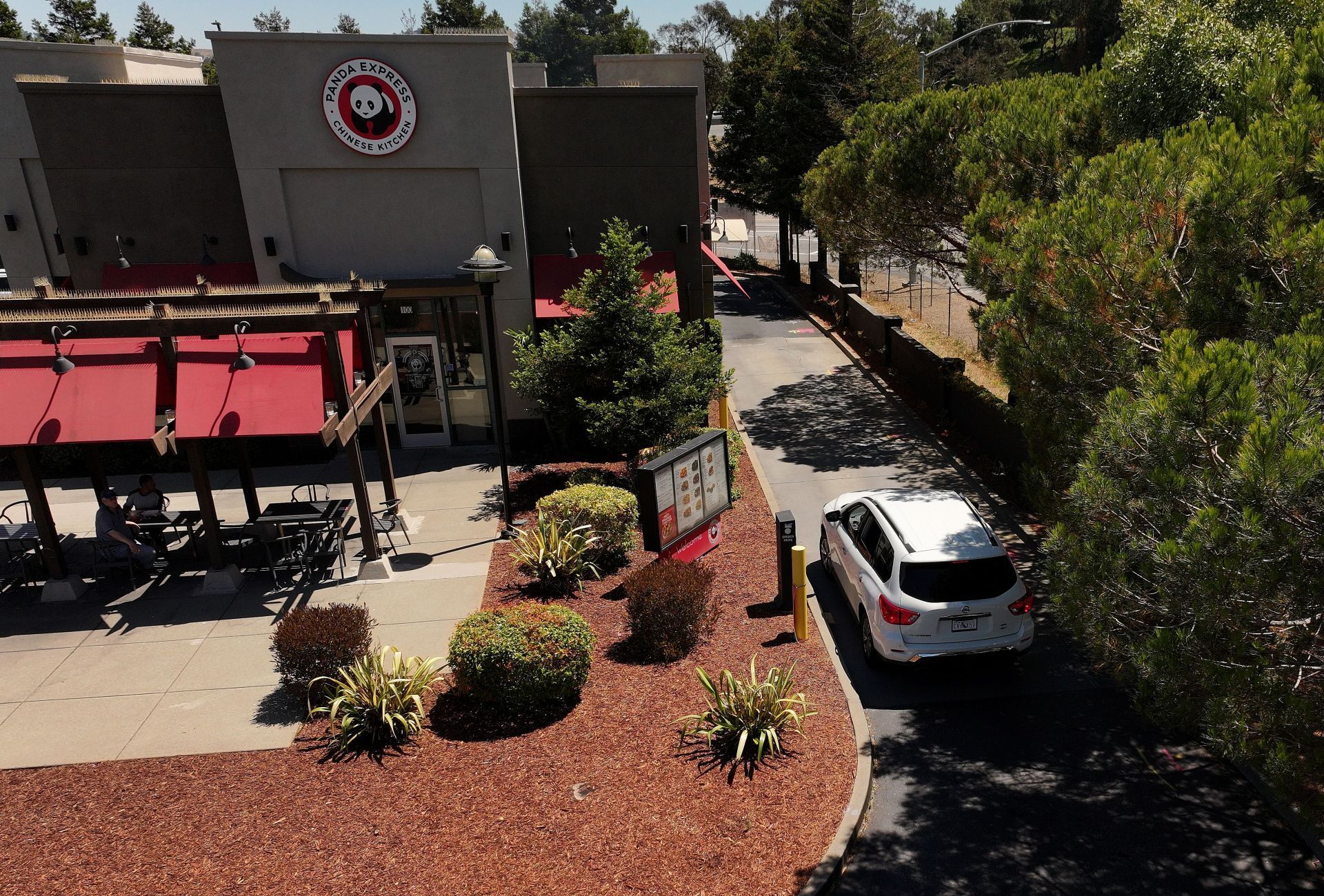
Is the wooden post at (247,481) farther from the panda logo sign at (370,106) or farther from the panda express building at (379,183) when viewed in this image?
the panda logo sign at (370,106)

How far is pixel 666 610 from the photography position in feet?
30.3

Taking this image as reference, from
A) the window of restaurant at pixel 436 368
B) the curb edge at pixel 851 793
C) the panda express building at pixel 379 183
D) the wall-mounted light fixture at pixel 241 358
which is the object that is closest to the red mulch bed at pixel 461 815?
the curb edge at pixel 851 793

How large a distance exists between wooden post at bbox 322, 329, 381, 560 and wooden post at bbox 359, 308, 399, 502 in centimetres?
72

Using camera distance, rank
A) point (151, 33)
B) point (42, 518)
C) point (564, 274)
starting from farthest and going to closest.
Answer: point (151, 33), point (564, 274), point (42, 518)

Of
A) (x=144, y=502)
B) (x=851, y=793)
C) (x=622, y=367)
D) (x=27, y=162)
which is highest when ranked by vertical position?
(x=27, y=162)

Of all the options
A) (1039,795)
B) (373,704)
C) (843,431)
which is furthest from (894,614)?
(843,431)

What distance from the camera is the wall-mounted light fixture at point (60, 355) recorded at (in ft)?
34.6

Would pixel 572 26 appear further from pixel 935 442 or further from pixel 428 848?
pixel 428 848

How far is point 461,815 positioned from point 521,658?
57.5 inches

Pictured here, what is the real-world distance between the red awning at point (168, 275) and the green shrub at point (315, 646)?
32.8 feet

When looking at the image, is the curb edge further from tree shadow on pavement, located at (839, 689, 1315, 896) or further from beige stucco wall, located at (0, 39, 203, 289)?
beige stucco wall, located at (0, 39, 203, 289)

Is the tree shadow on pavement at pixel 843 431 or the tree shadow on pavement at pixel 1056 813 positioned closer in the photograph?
the tree shadow on pavement at pixel 1056 813

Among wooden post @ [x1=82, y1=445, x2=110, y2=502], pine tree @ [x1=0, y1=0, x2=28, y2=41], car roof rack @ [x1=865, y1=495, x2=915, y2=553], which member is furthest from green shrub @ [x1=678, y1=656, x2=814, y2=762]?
pine tree @ [x1=0, y1=0, x2=28, y2=41]

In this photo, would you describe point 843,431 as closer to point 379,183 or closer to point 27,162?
point 379,183
